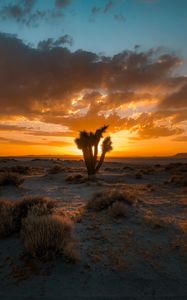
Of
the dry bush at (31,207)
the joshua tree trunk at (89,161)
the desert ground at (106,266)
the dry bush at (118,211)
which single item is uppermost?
the joshua tree trunk at (89,161)

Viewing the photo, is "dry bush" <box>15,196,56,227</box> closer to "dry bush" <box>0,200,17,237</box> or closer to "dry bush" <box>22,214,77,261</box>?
"dry bush" <box>0,200,17,237</box>

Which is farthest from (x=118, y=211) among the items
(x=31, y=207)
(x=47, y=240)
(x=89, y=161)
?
(x=89, y=161)

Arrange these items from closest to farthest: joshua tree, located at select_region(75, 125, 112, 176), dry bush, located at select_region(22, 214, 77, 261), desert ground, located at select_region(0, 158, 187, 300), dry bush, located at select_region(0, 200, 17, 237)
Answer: desert ground, located at select_region(0, 158, 187, 300)
dry bush, located at select_region(22, 214, 77, 261)
dry bush, located at select_region(0, 200, 17, 237)
joshua tree, located at select_region(75, 125, 112, 176)

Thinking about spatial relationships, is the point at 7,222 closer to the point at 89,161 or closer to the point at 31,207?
the point at 31,207

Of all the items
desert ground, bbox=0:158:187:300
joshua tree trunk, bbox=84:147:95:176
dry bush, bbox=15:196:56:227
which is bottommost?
desert ground, bbox=0:158:187:300

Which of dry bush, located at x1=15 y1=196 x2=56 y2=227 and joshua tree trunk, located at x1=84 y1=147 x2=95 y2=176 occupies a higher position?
joshua tree trunk, located at x1=84 y1=147 x2=95 y2=176

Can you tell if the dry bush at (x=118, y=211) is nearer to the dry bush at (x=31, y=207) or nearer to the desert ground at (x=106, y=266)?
the desert ground at (x=106, y=266)

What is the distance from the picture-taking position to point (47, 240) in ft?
21.7

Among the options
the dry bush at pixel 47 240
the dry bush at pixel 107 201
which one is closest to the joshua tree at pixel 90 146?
the dry bush at pixel 107 201

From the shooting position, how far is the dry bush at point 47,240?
21.5 feet

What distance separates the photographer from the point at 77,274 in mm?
6164

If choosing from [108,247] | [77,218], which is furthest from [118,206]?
[108,247]

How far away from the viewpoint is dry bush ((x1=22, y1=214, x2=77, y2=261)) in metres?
6.55

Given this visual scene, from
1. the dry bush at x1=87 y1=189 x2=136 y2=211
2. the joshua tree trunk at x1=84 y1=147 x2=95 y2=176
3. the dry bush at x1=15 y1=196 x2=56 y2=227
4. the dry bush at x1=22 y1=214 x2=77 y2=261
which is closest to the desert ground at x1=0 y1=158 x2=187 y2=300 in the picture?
the dry bush at x1=22 y1=214 x2=77 y2=261
